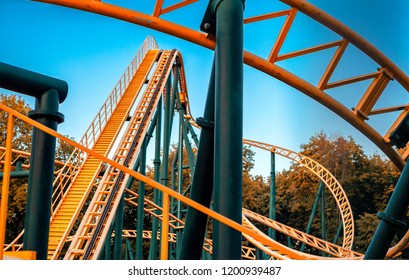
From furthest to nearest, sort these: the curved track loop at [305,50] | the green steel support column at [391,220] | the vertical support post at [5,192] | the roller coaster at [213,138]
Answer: the green steel support column at [391,220] → the curved track loop at [305,50] → the roller coaster at [213,138] → the vertical support post at [5,192]

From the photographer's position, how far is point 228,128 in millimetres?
1731

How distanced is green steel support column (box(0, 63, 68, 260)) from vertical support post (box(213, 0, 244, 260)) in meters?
0.53

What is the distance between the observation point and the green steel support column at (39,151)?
1.64 metres

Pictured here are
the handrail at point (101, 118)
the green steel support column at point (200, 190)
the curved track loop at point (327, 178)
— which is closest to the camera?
the green steel support column at point (200, 190)

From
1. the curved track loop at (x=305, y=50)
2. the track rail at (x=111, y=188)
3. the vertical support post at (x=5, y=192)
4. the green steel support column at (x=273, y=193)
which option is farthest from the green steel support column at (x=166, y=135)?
the vertical support post at (x=5, y=192)

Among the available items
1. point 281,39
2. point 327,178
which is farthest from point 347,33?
point 327,178

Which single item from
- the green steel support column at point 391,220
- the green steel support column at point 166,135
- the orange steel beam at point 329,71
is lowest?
the green steel support column at point 391,220

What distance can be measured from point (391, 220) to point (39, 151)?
164 centimetres

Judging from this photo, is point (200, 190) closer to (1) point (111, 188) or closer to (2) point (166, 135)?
(1) point (111, 188)

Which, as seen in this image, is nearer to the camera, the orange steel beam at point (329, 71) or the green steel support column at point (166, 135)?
the orange steel beam at point (329, 71)

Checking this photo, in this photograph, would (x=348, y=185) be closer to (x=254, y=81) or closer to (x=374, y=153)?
(x=374, y=153)

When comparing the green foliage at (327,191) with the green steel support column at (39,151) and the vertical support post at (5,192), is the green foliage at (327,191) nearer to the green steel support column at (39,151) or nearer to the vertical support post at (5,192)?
the green steel support column at (39,151)

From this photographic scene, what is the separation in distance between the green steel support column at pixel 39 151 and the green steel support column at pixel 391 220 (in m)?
1.56

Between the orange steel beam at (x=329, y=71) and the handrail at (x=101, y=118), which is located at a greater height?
the handrail at (x=101, y=118)
